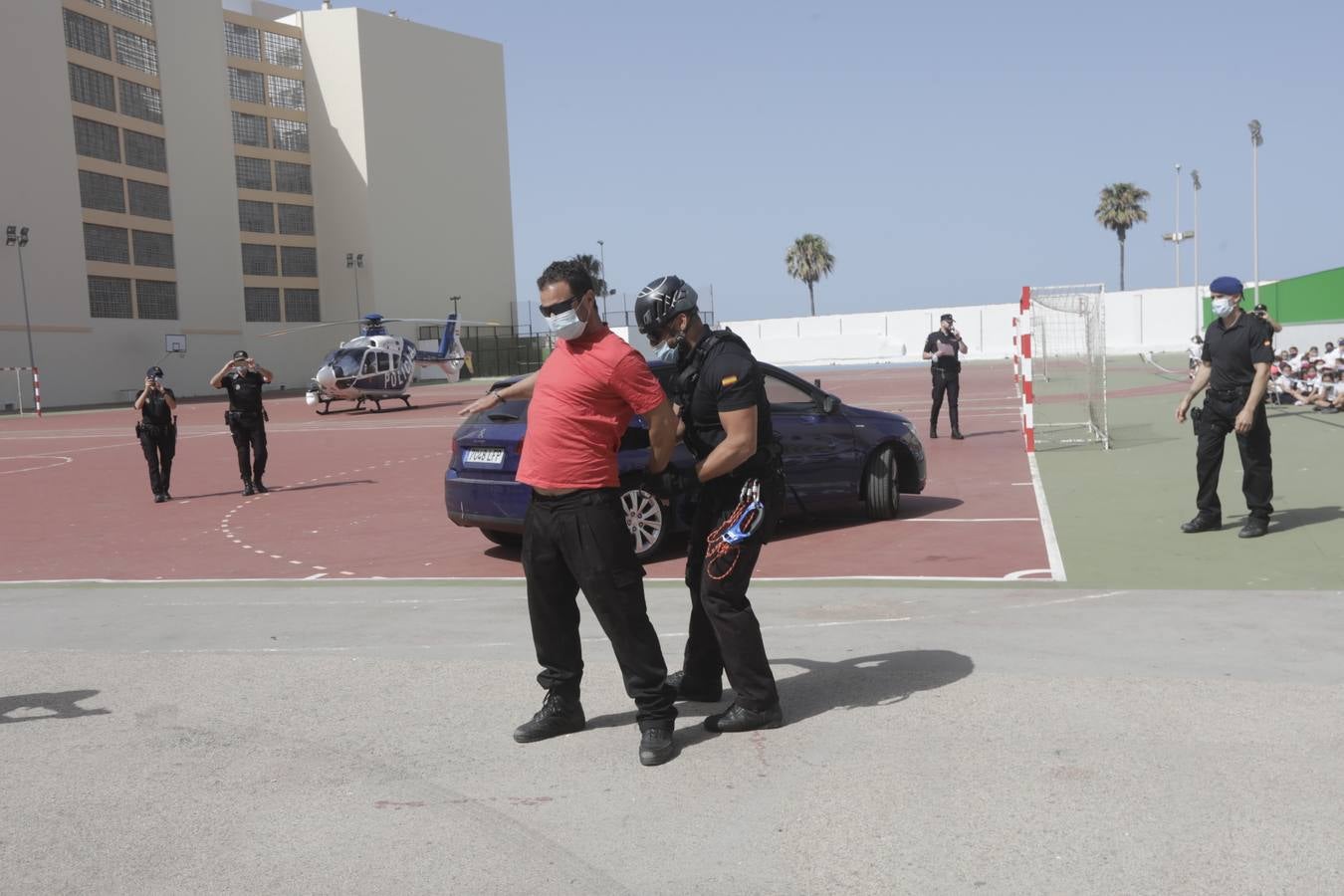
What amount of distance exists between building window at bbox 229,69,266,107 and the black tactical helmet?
77.2m

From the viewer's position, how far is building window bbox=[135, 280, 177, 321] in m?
61.2

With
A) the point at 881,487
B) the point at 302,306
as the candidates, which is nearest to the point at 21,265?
the point at 302,306

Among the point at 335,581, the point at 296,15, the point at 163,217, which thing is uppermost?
the point at 296,15

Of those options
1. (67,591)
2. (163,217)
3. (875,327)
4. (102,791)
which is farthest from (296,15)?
(102,791)

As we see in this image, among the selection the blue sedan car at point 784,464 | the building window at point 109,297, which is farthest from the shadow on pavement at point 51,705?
the building window at point 109,297

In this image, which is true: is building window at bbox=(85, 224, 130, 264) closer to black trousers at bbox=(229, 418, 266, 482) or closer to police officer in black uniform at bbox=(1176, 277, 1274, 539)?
black trousers at bbox=(229, 418, 266, 482)

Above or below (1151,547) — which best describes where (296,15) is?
above

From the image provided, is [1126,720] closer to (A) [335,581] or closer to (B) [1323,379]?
(A) [335,581]

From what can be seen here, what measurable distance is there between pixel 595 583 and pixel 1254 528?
646cm

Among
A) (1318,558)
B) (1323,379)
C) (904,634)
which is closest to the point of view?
(904,634)

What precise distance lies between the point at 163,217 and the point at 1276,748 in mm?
65586

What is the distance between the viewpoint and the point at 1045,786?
4.34 m

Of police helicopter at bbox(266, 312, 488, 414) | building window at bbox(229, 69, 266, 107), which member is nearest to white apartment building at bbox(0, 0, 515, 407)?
building window at bbox(229, 69, 266, 107)

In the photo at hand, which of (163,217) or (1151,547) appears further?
(163,217)
